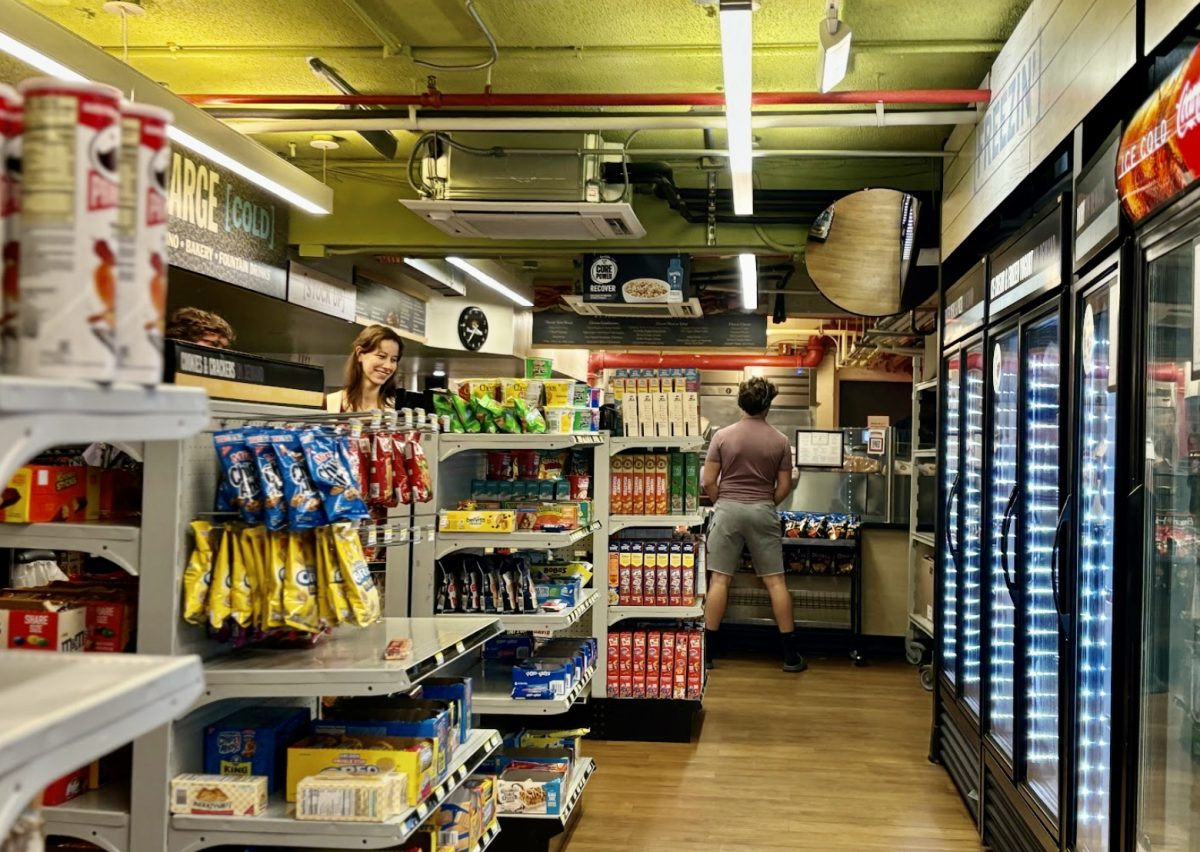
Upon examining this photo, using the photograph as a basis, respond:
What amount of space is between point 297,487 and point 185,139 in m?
2.75

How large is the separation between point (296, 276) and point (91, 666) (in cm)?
706

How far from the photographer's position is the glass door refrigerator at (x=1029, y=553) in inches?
138

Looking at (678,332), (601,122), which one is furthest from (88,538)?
(678,332)

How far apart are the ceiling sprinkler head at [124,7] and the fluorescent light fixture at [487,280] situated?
3.42 m

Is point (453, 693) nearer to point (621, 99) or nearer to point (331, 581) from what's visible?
point (331, 581)

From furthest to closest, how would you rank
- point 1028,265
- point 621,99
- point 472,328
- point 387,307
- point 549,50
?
1. point 472,328
2. point 387,307
3. point 549,50
4. point 621,99
5. point 1028,265

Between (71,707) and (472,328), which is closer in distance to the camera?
(71,707)

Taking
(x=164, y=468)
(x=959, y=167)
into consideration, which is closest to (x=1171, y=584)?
(x=164, y=468)

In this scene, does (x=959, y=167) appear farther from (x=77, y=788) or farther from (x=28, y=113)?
(x=28, y=113)

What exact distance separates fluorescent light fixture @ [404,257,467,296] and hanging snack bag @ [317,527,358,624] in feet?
20.7

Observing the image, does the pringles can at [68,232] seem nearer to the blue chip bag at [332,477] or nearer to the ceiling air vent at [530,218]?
the blue chip bag at [332,477]

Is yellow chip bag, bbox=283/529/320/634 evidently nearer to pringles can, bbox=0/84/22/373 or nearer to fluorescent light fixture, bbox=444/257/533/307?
pringles can, bbox=0/84/22/373

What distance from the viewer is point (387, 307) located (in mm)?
9672

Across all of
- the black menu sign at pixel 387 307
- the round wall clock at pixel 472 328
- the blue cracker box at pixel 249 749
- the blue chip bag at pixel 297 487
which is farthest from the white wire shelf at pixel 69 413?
the round wall clock at pixel 472 328
